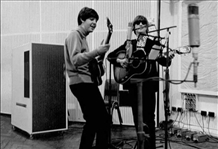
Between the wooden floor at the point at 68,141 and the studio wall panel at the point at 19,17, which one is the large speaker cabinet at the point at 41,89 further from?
the studio wall panel at the point at 19,17

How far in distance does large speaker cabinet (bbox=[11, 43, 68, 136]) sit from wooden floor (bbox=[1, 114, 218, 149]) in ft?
0.45

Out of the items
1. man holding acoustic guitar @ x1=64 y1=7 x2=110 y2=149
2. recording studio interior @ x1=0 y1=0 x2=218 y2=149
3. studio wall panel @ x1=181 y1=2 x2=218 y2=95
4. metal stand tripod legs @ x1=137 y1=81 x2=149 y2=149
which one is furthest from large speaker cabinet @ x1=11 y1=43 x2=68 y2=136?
metal stand tripod legs @ x1=137 y1=81 x2=149 y2=149

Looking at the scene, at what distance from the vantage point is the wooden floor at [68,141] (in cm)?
318

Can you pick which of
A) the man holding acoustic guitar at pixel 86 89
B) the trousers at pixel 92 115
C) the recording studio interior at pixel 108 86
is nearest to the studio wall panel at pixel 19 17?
the recording studio interior at pixel 108 86

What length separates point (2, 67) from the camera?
564 cm

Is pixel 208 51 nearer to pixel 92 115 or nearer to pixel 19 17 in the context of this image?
pixel 92 115

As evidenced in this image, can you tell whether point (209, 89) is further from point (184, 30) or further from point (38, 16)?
point (38, 16)

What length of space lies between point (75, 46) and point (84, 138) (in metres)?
0.81

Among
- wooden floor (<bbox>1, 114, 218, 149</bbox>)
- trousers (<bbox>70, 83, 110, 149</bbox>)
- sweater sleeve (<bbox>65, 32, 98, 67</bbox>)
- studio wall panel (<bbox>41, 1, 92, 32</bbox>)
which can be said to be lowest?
wooden floor (<bbox>1, 114, 218, 149</bbox>)

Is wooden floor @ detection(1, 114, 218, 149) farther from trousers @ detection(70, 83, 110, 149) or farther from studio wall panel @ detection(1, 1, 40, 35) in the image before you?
studio wall panel @ detection(1, 1, 40, 35)

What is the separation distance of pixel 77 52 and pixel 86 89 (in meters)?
0.33

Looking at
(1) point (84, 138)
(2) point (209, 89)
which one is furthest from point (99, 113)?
(2) point (209, 89)

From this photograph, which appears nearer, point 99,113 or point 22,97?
point 99,113

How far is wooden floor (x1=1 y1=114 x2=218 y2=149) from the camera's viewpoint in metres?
3.18
